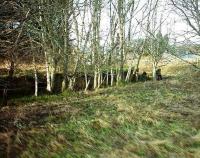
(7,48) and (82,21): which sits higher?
(82,21)

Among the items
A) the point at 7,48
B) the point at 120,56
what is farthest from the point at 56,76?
the point at 7,48

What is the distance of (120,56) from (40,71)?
607 cm

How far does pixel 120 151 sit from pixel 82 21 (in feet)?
56.9

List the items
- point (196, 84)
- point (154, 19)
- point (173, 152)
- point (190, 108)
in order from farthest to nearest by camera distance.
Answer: point (154, 19) → point (196, 84) → point (190, 108) → point (173, 152)

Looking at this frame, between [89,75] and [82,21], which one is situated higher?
[82,21]

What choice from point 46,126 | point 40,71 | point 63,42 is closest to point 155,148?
point 46,126

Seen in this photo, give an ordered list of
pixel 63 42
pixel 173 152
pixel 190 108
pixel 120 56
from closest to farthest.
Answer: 1. pixel 173 152
2. pixel 190 108
3. pixel 63 42
4. pixel 120 56

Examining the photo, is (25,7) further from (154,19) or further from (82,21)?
(154,19)

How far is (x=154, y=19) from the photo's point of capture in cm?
3731

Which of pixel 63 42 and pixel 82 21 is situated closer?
pixel 63 42

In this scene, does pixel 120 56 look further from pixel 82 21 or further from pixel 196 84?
pixel 196 84

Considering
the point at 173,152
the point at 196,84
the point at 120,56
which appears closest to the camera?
the point at 173,152

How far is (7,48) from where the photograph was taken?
11.7 m

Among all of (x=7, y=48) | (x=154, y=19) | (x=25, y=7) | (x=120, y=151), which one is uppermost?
(x=154, y=19)
